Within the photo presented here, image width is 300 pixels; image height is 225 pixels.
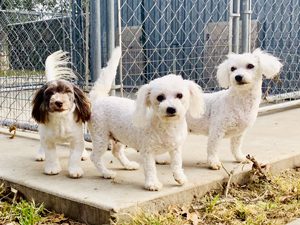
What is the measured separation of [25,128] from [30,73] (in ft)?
5.40

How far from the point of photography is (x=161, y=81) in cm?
250

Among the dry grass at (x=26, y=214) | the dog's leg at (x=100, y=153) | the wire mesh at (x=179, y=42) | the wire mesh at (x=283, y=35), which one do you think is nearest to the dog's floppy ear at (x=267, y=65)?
the dog's leg at (x=100, y=153)

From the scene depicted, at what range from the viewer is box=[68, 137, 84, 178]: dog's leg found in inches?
112

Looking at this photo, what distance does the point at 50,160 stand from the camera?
294cm

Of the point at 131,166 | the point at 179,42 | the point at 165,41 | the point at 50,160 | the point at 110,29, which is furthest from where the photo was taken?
the point at 165,41

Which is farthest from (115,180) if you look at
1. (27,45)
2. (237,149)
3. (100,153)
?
(27,45)

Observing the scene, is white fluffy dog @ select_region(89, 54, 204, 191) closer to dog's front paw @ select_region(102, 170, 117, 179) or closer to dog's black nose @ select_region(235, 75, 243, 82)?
dog's front paw @ select_region(102, 170, 117, 179)

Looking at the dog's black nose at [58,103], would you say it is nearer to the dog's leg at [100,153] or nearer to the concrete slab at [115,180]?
the dog's leg at [100,153]

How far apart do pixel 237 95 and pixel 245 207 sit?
0.79 meters

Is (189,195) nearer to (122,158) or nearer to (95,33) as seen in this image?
(122,158)

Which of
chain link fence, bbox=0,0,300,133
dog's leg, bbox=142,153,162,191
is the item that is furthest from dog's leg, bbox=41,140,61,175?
chain link fence, bbox=0,0,300,133

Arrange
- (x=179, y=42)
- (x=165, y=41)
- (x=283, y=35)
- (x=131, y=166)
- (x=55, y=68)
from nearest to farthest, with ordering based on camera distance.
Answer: (x=131, y=166) → (x=55, y=68) → (x=283, y=35) → (x=179, y=42) → (x=165, y=41)

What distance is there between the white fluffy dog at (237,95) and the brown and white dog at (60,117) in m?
0.83

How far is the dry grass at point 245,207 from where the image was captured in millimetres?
2422
